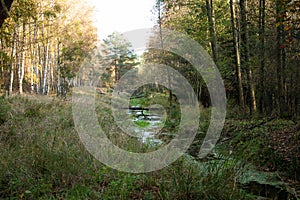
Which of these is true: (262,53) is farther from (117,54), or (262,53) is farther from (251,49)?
(117,54)

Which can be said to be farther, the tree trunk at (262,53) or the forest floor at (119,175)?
the tree trunk at (262,53)

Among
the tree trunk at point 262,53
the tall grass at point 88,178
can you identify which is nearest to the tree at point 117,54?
the tree trunk at point 262,53

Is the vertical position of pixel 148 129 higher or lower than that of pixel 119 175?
lower

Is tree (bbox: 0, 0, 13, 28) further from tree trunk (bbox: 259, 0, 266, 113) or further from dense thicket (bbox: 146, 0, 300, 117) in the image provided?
tree trunk (bbox: 259, 0, 266, 113)

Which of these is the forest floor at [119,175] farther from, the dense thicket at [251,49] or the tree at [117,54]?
the tree at [117,54]

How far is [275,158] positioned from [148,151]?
9.50ft

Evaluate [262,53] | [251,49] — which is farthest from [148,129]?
[251,49]

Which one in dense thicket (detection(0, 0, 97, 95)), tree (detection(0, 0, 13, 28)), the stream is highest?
dense thicket (detection(0, 0, 97, 95))

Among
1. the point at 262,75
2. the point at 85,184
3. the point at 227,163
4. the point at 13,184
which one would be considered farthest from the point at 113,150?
the point at 262,75

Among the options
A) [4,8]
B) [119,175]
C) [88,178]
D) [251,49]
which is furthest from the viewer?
[251,49]

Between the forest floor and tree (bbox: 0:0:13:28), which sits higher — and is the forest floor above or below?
below

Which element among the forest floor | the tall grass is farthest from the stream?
the tall grass

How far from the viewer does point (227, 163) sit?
148 inches

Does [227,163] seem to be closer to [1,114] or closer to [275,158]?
[275,158]
